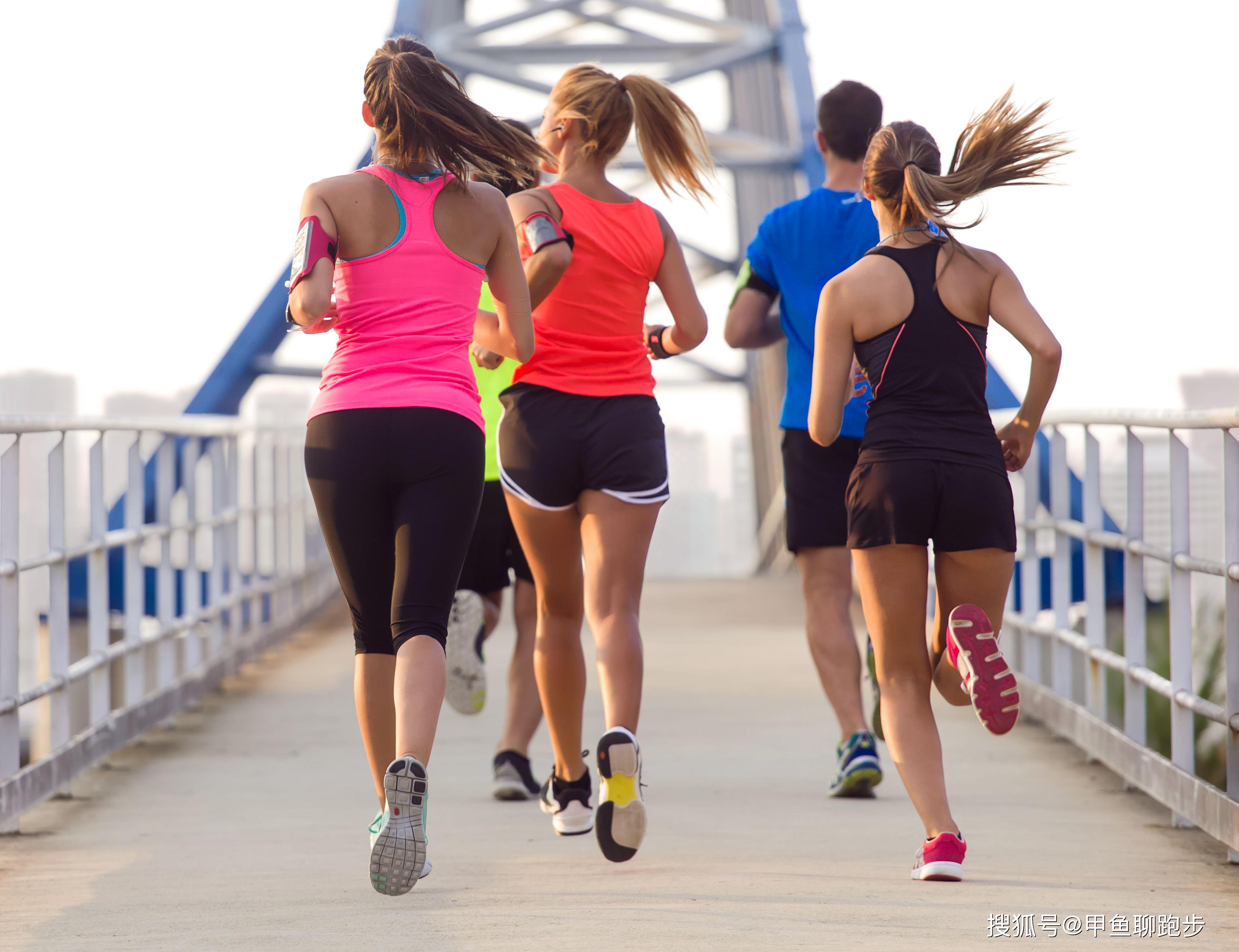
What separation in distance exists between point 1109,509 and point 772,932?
27.1 ft

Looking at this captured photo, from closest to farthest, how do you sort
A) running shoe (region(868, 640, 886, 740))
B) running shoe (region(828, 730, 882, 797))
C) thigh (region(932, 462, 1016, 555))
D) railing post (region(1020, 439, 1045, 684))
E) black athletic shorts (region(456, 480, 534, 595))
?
thigh (region(932, 462, 1016, 555))
running shoe (region(868, 640, 886, 740))
running shoe (region(828, 730, 882, 797))
black athletic shorts (region(456, 480, 534, 595))
railing post (region(1020, 439, 1045, 684))

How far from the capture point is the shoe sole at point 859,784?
3936 mm

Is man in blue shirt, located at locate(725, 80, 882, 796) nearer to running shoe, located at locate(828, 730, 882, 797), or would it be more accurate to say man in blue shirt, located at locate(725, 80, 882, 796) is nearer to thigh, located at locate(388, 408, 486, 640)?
running shoe, located at locate(828, 730, 882, 797)

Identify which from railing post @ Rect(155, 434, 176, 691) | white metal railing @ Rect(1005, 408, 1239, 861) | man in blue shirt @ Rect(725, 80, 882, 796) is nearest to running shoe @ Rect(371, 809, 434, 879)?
man in blue shirt @ Rect(725, 80, 882, 796)

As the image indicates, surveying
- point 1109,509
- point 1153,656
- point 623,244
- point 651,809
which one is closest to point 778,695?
point 1153,656

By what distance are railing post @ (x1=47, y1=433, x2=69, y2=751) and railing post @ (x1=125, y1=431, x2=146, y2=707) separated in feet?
2.72

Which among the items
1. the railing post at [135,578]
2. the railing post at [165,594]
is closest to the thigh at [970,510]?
the railing post at [135,578]

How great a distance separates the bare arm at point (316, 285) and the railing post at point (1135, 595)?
2.21 m

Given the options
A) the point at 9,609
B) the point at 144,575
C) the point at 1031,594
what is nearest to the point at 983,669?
the point at 9,609

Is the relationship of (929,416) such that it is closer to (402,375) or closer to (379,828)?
(402,375)

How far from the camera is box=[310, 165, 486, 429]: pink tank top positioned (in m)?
2.84

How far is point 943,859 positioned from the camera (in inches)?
118

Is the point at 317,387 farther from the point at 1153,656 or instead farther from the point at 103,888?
the point at 1153,656

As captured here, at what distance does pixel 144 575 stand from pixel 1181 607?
4.33 metres
